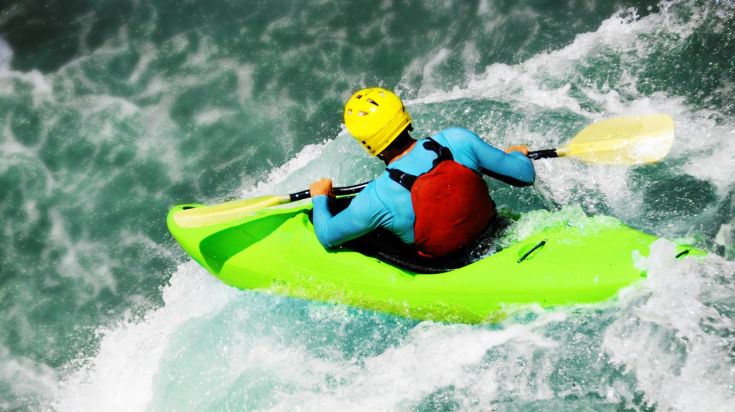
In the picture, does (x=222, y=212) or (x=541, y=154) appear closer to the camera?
(x=541, y=154)

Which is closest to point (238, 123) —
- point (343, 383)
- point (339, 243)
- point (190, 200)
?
point (190, 200)

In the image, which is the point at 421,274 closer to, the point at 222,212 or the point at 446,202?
the point at 446,202

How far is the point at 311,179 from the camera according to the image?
5.99m

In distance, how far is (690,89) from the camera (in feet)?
18.3

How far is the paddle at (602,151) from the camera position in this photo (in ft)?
15.5

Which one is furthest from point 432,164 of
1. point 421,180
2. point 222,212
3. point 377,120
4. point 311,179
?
point 311,179

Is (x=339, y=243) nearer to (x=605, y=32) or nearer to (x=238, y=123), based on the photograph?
(x=238, y=123)

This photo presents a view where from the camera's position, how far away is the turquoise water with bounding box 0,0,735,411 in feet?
12.3

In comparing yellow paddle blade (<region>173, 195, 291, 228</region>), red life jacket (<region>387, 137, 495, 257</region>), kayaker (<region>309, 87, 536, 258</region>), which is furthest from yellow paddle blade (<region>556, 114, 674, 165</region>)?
yellow paddle blade (<region>173, 195, 291, 228</region>)

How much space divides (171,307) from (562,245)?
10.9 feet

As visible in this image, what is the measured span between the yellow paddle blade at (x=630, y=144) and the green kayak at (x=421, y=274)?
3.37 feet

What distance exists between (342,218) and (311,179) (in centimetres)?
203

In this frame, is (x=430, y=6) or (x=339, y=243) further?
(x=430, y=6)

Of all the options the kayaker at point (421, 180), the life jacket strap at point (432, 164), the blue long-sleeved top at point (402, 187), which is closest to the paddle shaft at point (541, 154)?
the blue long-sleeved top at point (402, 187)
